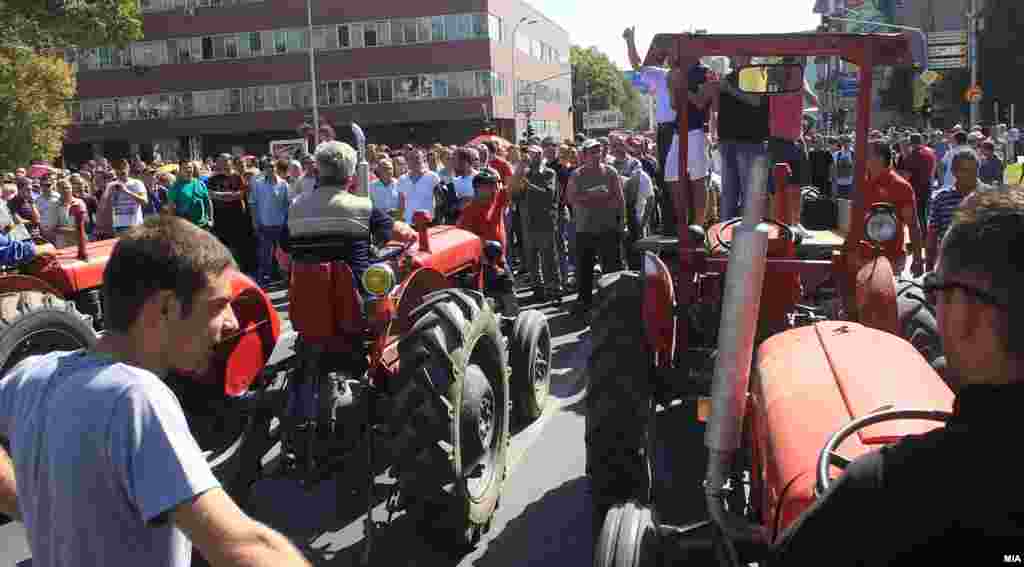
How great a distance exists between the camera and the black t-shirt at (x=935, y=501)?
135 centimetres

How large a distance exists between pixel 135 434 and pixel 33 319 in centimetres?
457

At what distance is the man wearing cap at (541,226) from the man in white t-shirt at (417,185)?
1.05 m

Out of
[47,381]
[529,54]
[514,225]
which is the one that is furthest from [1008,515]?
[529,54]

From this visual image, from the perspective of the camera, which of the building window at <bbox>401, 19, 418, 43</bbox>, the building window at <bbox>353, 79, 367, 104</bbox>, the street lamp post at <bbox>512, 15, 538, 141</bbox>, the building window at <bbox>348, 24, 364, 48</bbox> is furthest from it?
the street lamp post at <bbox>512, 15, 538, 141</bbox>

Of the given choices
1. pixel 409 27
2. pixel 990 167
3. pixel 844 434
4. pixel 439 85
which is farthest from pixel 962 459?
pixel 409 27

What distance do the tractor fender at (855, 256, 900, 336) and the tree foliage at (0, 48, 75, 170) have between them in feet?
113

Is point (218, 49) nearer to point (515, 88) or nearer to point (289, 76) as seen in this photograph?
point (289, 76)

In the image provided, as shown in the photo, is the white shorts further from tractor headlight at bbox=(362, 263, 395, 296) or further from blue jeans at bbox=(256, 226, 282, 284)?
blue jeans at bbox=(256, 226, 282, 284)

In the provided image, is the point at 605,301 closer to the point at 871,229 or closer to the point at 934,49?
the point at 871,229

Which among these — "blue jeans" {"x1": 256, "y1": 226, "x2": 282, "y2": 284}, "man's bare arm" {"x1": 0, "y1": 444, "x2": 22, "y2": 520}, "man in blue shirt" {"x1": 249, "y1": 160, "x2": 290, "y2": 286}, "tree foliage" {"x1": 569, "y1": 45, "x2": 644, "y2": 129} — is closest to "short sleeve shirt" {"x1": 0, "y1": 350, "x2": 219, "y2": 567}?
"man's bare arm" {"x1": 0, "y1": 444, "x2": 22, "y2": 520}

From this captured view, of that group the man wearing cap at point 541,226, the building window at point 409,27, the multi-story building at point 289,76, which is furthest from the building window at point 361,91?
the man wearing cap at point 541,226

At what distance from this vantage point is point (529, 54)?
70.1 metres

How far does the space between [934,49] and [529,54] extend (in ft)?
101

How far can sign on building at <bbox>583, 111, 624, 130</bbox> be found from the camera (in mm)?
80000
